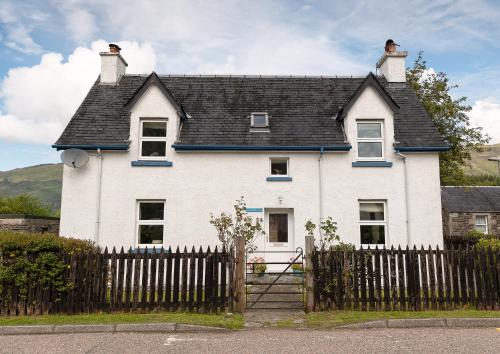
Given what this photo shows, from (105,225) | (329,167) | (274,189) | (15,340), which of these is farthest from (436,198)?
(15,340)

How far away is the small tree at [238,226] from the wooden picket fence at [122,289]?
3.21 m

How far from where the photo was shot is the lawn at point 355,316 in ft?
26.3

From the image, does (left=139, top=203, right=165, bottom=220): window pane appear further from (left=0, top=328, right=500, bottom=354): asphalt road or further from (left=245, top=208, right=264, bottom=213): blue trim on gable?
(left=0, top=328, right=500, bottom=354): asphalt road

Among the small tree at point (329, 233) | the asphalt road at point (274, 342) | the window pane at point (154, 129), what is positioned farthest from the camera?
the window pane at point (154, 129)

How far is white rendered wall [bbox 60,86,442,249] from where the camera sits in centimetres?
1364

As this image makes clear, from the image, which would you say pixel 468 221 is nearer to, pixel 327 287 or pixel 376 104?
pixel 376 104

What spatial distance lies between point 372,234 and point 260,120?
20.9 feet

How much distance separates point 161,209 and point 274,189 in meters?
4.34

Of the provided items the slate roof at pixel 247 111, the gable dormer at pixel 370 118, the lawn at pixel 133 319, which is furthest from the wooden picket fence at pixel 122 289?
the gable dormer at pixel 370 118

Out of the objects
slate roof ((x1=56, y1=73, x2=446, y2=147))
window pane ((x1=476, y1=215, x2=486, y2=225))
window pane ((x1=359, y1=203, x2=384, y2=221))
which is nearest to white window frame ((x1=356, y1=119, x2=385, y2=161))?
slate roof ((x1=56, y1=73, x2=446, y2=147))

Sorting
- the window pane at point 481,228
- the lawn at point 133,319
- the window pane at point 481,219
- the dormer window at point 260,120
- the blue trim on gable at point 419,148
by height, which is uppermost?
the dormer window at point 260,120

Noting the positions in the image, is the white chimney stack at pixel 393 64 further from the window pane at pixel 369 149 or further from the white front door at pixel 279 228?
the white front door at pixel 279 228

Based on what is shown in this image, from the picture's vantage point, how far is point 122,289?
29.1ft

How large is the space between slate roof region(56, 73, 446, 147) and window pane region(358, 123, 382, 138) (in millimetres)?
735
